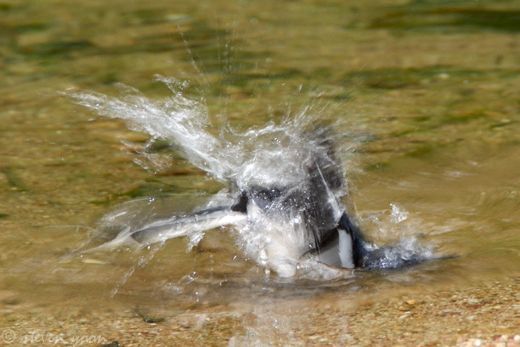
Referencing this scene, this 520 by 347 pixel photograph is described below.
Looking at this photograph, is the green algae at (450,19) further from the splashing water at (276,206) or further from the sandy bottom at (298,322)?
the sandy bottom at (298,322)

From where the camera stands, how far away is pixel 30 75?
238 inches

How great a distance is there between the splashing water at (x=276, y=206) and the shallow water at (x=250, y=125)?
3.1 inches

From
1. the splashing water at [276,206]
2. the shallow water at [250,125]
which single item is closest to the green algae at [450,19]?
the shallow water at [250,125]

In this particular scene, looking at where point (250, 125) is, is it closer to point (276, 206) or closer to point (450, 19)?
point (276, 206)

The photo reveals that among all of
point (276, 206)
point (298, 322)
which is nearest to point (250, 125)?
point (276, 206)

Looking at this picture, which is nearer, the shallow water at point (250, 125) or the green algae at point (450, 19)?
the shallow water at point (250, 125)

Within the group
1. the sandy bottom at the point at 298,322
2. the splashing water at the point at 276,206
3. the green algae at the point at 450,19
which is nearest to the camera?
the sandy bottom at the point at 298,322

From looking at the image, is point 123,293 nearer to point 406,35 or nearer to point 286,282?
point 286,282

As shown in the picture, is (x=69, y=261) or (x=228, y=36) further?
(x=228, y=36)

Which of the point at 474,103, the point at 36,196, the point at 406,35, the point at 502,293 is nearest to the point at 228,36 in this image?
the point at 406,35

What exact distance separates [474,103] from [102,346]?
2881 millimetres

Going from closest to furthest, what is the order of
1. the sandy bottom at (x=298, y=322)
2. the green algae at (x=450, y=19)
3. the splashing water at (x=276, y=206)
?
the sandy bottom at (x=298, y=322), the splashing water at (x=276, y=206), the green algae at (x=450, y=19)

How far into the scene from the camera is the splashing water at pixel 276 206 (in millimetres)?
3490

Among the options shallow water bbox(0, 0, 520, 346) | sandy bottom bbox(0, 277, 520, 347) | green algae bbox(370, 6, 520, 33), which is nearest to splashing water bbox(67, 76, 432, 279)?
shallow water bbox(0, 0, 520, 346)
